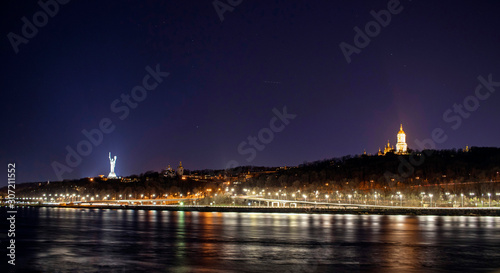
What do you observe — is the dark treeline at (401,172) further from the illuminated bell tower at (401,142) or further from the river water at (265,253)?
the river water at (265,253)

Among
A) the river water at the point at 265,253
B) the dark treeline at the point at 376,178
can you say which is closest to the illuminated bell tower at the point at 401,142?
the dark treeline at the point at 376,178

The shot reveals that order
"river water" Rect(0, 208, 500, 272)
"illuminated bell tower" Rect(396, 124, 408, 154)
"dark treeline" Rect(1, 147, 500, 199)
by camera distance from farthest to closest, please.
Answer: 1. "illuminated bell tower" Rect(396, 124, 408, 154)
2. "dark treeline" Rect(1, 147, 500, 199)
3. "river water" Rect(0, 208, 500, 272)

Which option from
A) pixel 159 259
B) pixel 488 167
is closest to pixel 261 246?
pixel 159 259

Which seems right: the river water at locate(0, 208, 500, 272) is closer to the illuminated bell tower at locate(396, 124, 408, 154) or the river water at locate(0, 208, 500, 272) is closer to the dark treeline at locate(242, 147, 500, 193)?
the dark treeline at locate(242, 147, 500, 193)

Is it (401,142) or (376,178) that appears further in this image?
(401,142)

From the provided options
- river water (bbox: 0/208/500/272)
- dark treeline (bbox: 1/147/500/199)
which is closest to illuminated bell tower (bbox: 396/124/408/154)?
dark treeline (bbox: 1/147/500/199)

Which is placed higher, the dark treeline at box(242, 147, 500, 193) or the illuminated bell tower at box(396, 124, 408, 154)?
the illuminated bell tower at box(396, 124, 408, 154)

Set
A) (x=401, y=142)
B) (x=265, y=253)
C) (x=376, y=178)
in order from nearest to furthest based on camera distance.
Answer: (x=265, y=253) < (x=376, y=178) < (x=401, y=142)

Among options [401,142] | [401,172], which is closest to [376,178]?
[401,172]

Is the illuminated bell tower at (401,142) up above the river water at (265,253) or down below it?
above

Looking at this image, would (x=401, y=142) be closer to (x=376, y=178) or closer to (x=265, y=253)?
(x=376, y=178)

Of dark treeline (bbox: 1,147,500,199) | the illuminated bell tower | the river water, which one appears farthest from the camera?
the illuminated bell tower
